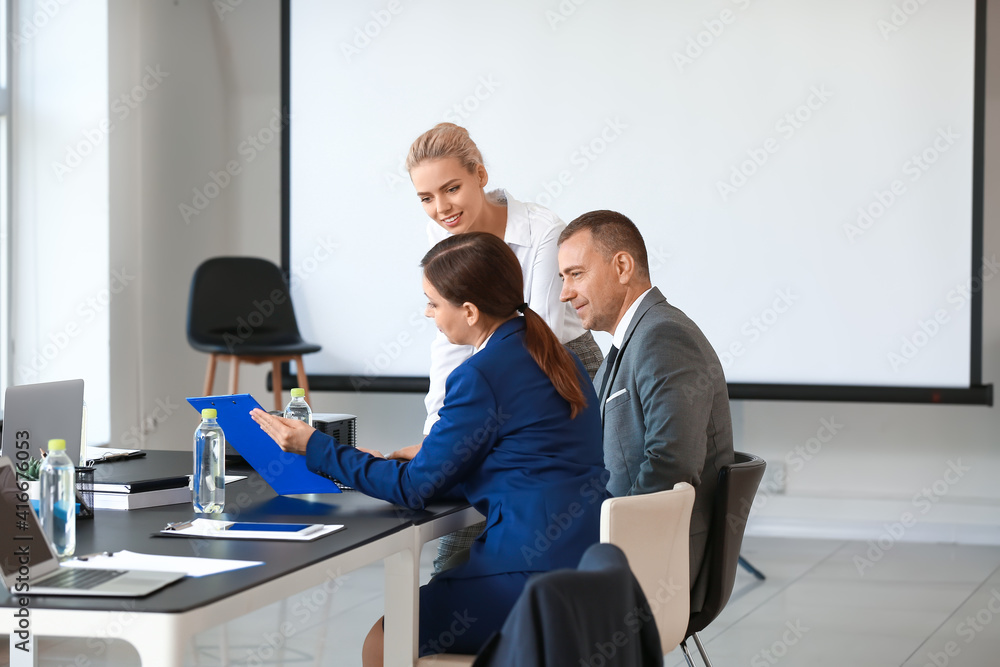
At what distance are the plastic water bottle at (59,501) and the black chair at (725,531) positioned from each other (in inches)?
45.4

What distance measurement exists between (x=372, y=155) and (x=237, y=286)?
897 millimetres

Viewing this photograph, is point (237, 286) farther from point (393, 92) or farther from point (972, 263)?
point (972, 263)

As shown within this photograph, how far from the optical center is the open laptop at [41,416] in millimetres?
1946

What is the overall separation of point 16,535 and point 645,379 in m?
1.21

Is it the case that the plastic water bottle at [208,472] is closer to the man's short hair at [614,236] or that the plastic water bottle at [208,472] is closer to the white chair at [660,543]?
the white chair at [660,543]

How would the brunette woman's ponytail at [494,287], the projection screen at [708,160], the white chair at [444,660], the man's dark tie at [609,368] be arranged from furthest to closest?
1. the projection screen at [708,160]
2. the man's dark tie at [609,368]
3. the brunette woman's ponytail at [494,287]
4. the white chair at [444,660]

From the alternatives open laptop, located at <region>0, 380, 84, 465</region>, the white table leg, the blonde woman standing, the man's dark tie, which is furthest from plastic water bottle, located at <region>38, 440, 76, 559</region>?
the man's dark tie

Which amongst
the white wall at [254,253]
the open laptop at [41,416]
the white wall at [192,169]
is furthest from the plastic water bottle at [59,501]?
the white wall at [192,169]

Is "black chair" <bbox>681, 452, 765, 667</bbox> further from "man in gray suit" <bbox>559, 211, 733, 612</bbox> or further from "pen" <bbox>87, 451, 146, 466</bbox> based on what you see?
"pen" <bbox>87, 451, 146, 466</bbox>

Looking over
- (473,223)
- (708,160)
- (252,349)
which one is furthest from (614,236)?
(252,349)

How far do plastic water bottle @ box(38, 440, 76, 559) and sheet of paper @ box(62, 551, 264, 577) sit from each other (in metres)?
0.05

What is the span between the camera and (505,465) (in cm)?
192

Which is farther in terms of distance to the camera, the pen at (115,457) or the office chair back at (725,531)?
the pen at (115,457)

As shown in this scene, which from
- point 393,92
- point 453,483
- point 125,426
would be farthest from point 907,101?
point 125,426
